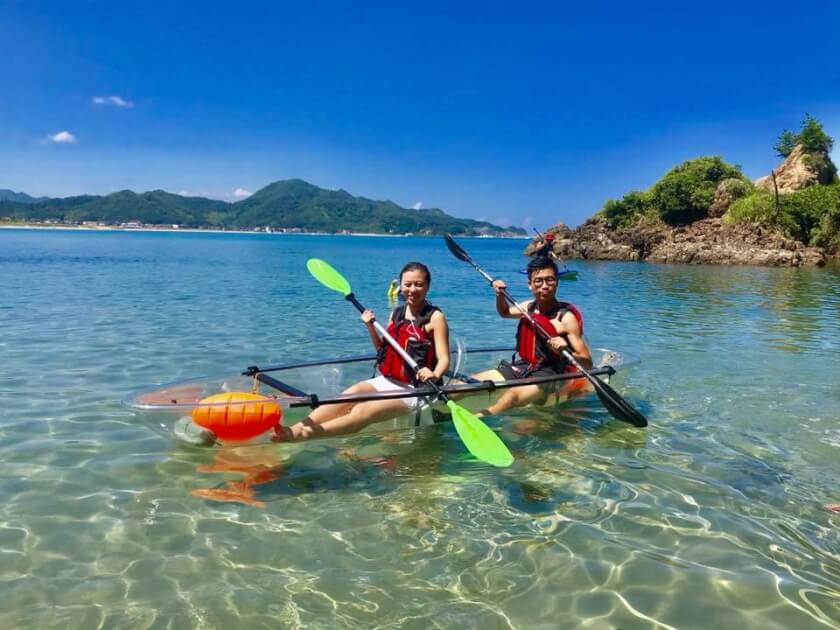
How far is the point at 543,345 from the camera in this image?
259 inches

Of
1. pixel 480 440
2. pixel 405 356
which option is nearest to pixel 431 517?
pixel 480 440

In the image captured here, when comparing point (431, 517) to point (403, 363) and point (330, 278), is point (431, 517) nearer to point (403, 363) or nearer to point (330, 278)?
point (403, 363)

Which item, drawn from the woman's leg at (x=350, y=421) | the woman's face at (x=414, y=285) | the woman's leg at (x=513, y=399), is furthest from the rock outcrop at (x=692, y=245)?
the woman's leg at (x=350, y=421)

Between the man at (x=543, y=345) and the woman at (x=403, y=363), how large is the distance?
97cm

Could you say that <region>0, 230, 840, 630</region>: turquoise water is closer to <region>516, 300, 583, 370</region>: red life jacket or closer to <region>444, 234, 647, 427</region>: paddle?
<region>444, 234, 647, 427</region>: paddle

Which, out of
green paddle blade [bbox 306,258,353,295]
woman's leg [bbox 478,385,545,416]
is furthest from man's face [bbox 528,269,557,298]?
green paddle blade [bbox 306,258,353,295]

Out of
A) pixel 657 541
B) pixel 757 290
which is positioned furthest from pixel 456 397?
pixel 757 290

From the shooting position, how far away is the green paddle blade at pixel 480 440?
16.0 ft

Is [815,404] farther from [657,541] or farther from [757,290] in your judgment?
[757,290]

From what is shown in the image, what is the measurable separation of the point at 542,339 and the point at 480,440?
1.86m

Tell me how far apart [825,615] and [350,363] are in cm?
543

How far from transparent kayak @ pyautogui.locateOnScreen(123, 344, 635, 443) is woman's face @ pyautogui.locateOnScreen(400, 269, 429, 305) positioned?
0.91 m

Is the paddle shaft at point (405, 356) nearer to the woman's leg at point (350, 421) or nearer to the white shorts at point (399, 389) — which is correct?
the white shorts at point (399, 389)

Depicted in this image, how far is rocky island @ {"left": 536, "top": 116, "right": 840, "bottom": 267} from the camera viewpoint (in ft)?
139
